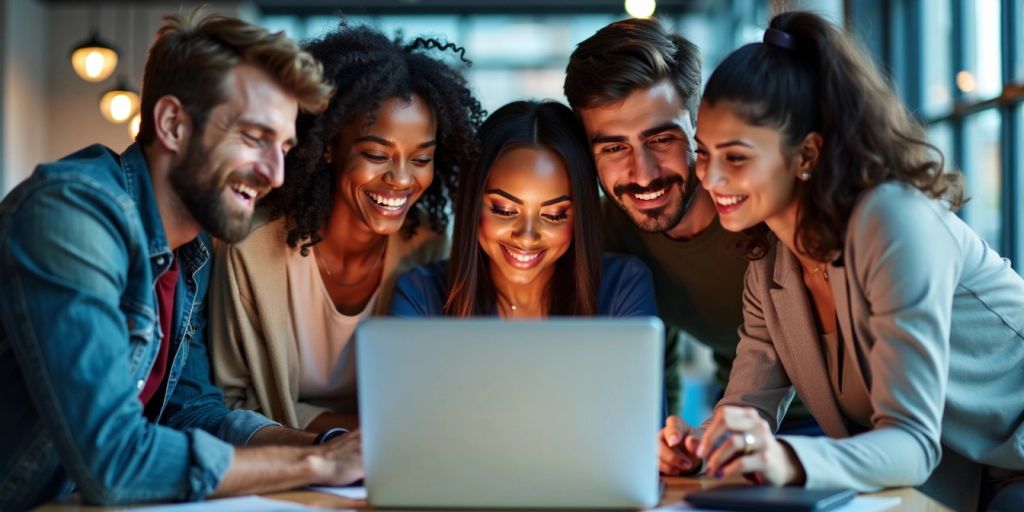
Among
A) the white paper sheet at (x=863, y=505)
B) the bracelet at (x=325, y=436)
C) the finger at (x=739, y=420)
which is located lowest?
the white paper sheet at (x=863, y=505)

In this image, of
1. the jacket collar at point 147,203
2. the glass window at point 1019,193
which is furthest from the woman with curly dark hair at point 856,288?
the glass window at point 1019,193

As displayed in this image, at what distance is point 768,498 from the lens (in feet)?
5.07

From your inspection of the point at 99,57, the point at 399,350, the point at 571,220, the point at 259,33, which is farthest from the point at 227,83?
the point at 99,57

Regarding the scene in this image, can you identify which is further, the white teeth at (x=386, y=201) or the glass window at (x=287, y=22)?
the glass window at (x=287, y=22)

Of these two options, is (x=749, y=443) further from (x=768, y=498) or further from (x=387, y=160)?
(x=387, y=160)

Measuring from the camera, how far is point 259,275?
2.57 metres

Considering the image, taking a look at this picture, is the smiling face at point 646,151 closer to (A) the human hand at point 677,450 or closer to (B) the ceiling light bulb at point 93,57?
(A) the human hand at point 677,450

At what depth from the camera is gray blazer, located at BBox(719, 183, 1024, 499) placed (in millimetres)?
1733

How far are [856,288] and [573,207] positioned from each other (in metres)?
0.85

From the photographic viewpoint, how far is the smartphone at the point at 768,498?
1519mm

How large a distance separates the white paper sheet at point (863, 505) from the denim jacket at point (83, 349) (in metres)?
0.66

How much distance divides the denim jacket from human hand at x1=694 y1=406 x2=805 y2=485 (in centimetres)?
72

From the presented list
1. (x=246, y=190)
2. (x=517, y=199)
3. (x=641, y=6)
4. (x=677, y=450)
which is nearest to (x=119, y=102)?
(x=641, y=6)

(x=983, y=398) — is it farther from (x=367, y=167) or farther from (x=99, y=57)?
(x=99, y=57)
